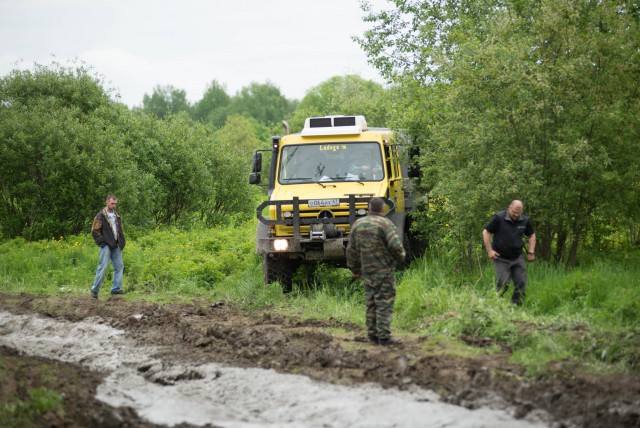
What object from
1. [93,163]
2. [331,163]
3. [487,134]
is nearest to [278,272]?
[331,163]

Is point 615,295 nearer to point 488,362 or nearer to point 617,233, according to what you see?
point 488,362

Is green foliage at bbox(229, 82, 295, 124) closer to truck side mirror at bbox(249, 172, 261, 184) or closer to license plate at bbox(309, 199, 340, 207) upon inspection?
truck side mirror at bbox(249, 172, 261, 184)

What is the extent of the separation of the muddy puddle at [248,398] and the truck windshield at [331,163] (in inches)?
227

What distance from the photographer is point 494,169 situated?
519 inches

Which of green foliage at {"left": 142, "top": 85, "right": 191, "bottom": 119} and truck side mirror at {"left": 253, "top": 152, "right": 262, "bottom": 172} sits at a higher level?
green foliage at {"left": 142, "top": 85, "right": 191, "bottom": 119}

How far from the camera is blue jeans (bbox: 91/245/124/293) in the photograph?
14914mm

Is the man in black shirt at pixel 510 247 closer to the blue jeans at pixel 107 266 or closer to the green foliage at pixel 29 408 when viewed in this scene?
the green foliage at pixel 29 408

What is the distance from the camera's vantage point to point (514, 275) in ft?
38.2

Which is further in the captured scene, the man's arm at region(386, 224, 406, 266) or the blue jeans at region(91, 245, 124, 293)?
the blue jeans at region(91, 245, 124, 293)

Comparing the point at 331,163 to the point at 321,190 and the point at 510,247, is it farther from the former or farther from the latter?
the point at 510,247

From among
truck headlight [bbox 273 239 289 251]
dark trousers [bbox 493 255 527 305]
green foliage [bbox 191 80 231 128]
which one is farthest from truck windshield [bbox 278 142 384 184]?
green foliage [bbox 191 80 231 128]

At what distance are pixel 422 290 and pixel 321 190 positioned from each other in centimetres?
297

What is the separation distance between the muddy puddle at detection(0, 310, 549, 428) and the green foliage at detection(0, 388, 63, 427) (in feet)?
1.76

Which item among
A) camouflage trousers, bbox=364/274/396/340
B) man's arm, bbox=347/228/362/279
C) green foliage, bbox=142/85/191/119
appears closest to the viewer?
camouflage trousers, bbox=364/274/396/340
